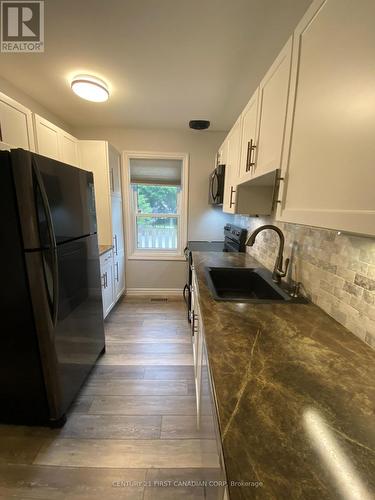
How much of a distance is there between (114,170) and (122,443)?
2.81 metres

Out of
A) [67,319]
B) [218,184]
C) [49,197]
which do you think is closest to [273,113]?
[49,197]

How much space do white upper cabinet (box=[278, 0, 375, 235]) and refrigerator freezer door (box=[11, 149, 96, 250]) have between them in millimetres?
1270

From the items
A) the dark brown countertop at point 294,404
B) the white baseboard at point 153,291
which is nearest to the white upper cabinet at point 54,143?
the white baseboard at point 153,291

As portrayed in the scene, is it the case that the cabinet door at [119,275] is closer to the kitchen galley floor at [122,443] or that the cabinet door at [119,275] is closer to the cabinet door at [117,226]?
the cabinet door at [117,226]

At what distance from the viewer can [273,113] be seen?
43.4 inches

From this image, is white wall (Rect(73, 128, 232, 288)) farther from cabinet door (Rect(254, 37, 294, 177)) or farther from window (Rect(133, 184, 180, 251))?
cabinet door (Rect(254, 37, 294, 177))

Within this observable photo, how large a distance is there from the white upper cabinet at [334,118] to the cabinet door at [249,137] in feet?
1.60

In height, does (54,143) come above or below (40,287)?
above

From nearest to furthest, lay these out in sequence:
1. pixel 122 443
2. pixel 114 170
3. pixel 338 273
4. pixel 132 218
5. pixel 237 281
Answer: pixel 338 273 → pixel 122 443 → pixel 237 281 → pixel 114 170 → pixel 132 218

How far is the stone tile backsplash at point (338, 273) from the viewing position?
2.82 ft

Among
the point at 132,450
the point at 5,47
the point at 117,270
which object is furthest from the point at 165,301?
the point at 5,47

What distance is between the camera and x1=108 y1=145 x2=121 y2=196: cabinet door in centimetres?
272

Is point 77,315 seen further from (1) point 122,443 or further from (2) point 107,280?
(2) point 107,280

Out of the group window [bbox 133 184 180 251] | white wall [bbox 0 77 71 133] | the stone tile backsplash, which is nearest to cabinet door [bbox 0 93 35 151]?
white wall [bbox 0 77 71 133]
